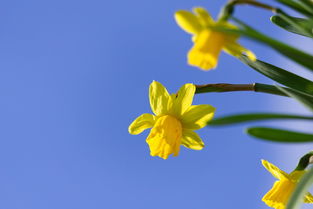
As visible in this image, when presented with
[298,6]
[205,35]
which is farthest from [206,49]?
[298,6]

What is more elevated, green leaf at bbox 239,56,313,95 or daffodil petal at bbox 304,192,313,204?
green leaf at bbox 239,56,313,95

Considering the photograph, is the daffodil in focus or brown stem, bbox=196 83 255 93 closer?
the daffodil in focus

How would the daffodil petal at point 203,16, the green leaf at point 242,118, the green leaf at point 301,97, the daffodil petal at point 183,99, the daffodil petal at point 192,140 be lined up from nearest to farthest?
the green leaf at point 242,118
the daffodil petal at point 203,16
the green leaf at point 301,97
the daffodil petal at point 183,99
the daffodil petal at point 192,140

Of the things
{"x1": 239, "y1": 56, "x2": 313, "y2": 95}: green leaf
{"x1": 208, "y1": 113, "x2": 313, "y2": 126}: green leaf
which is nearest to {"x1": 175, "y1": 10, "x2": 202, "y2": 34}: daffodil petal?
{"x1": 208, "y1": 113, "x2": 313, "y2": 126}: green leaf

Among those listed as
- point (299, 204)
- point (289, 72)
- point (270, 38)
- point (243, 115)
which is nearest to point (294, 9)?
point (289, 72)

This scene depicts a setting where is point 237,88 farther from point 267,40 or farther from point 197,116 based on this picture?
point 267,40

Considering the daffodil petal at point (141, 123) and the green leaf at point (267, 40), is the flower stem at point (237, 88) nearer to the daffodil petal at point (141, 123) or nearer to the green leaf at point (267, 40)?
the daffodil petal at point (141, 123)

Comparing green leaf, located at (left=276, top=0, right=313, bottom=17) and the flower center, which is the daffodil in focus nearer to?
green leaf, located at (left=276, top=0, right=313, bottom=17)

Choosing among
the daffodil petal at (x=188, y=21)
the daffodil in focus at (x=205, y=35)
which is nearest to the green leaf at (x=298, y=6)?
the daffodil in focus at (x=205, y=35)
